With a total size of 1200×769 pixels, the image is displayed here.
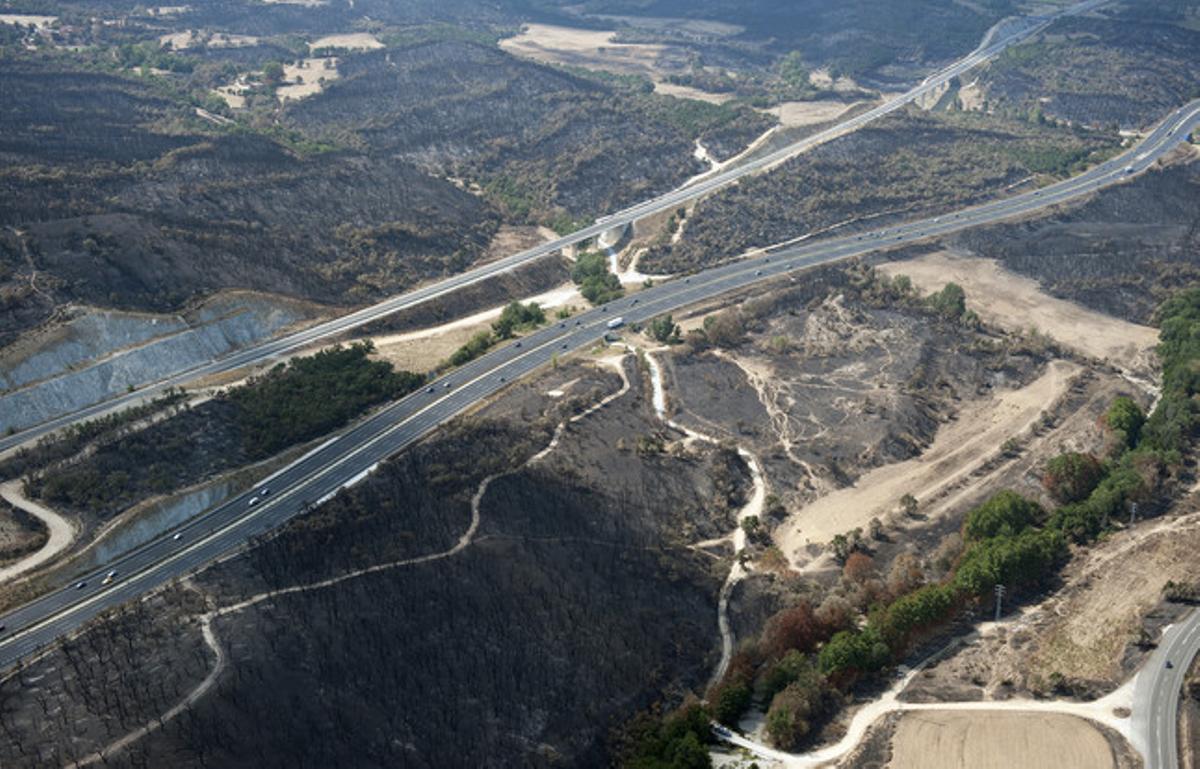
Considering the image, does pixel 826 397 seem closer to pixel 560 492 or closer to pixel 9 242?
pixel 560 492

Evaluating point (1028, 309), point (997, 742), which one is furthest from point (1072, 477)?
point (1028, 309)

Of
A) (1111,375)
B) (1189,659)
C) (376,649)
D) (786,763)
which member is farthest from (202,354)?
(1111,375)

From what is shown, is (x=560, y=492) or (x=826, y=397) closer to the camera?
(x=560, y=492)

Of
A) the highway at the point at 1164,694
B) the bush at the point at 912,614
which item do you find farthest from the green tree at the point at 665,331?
the highway at the point at 1164,694

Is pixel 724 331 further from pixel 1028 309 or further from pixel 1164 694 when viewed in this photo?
pixel 1164 694

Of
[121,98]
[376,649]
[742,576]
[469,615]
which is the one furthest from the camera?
[121,98]

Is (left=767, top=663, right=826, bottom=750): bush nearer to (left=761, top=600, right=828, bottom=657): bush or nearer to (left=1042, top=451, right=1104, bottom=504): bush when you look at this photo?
(left=761, top=600, right=828, bottom=657): bush

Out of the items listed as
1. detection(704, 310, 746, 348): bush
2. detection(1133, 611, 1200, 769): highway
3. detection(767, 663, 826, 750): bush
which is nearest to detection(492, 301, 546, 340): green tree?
detection(704, 310, 746, 348): bush
